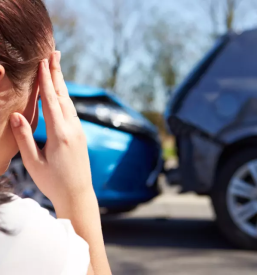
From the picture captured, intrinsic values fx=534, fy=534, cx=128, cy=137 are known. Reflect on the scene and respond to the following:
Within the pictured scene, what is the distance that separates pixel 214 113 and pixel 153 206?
8.29 feet

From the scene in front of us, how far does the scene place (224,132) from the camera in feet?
13.0

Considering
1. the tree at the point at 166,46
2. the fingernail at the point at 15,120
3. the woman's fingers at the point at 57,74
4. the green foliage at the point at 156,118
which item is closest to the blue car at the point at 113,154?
the woman's fingers at the point at 57,74

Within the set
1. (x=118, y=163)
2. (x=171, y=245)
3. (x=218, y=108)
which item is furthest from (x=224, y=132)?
(x=171, y=245)

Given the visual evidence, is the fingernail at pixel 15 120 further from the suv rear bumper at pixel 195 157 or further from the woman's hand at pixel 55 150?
the suv rear bumper at pixel 195 157

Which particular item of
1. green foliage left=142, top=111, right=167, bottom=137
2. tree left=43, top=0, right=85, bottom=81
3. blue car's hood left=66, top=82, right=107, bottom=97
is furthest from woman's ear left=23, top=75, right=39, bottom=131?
green foliage left=142, top=111, right=167, bottom=137

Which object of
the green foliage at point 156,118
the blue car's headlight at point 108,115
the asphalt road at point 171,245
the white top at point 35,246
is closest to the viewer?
the white top at point 35,246

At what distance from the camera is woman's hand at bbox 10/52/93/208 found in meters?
0.85

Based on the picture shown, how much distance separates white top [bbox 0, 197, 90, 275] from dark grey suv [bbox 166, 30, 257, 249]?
3214 mm

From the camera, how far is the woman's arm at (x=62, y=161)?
2.80ft

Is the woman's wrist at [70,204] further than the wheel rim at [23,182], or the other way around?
the wheel rim at [23,182]

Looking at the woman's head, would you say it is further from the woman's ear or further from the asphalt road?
the asphalt road

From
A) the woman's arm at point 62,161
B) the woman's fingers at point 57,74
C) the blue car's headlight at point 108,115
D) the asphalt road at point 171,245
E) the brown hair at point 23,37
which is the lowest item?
the asphalt road at point 171,245

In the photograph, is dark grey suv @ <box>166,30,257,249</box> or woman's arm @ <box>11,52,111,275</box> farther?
dark grey suv @ <box>166,30,257,249</box>

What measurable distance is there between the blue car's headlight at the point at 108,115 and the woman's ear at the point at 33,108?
10.3 feet
